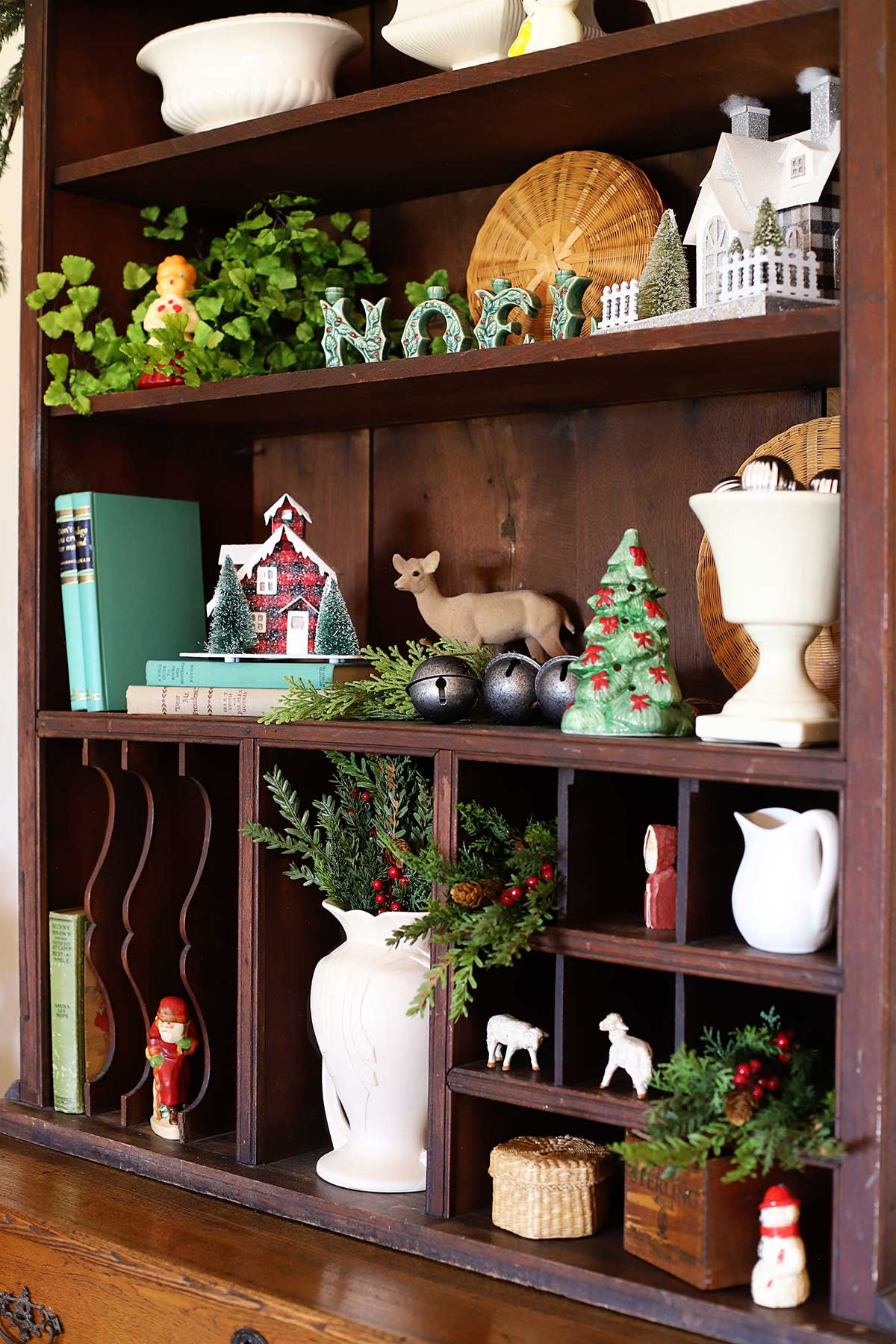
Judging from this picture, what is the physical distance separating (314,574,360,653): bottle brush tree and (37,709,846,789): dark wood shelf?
138 mm

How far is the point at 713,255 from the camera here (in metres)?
1.38

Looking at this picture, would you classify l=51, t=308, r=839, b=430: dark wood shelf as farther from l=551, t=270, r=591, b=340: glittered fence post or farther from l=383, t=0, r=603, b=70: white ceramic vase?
l=383, t=0, r=603, b=70: white ceramic vase

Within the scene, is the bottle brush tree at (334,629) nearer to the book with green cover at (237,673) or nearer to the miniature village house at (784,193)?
the book with green cover at (237,673)

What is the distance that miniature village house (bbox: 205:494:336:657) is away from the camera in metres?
1.71

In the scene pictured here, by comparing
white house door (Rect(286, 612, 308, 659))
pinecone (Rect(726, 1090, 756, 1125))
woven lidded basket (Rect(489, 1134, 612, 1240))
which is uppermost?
white house door (Rect(286, 612, 308, 659))

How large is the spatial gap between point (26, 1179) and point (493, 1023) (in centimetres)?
61

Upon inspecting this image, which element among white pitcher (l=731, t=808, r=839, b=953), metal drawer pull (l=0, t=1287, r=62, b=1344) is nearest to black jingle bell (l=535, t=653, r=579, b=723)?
white pitcher (l=731, t=808, r=839, b=953)

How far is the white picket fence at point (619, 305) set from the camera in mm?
1418

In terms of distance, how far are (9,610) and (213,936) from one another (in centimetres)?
96

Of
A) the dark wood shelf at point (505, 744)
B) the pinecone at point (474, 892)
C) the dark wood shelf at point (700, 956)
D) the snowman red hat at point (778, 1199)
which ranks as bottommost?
the snowman red hat at point (778, 1199)

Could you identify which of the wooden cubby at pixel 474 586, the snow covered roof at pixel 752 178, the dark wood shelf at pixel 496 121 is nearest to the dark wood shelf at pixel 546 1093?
the wooden cubby at pixel 474 586

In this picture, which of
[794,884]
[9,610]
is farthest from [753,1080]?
[9,610]

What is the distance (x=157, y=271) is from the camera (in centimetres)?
184

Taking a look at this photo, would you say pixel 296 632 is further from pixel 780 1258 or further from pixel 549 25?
pixel 780 1258
